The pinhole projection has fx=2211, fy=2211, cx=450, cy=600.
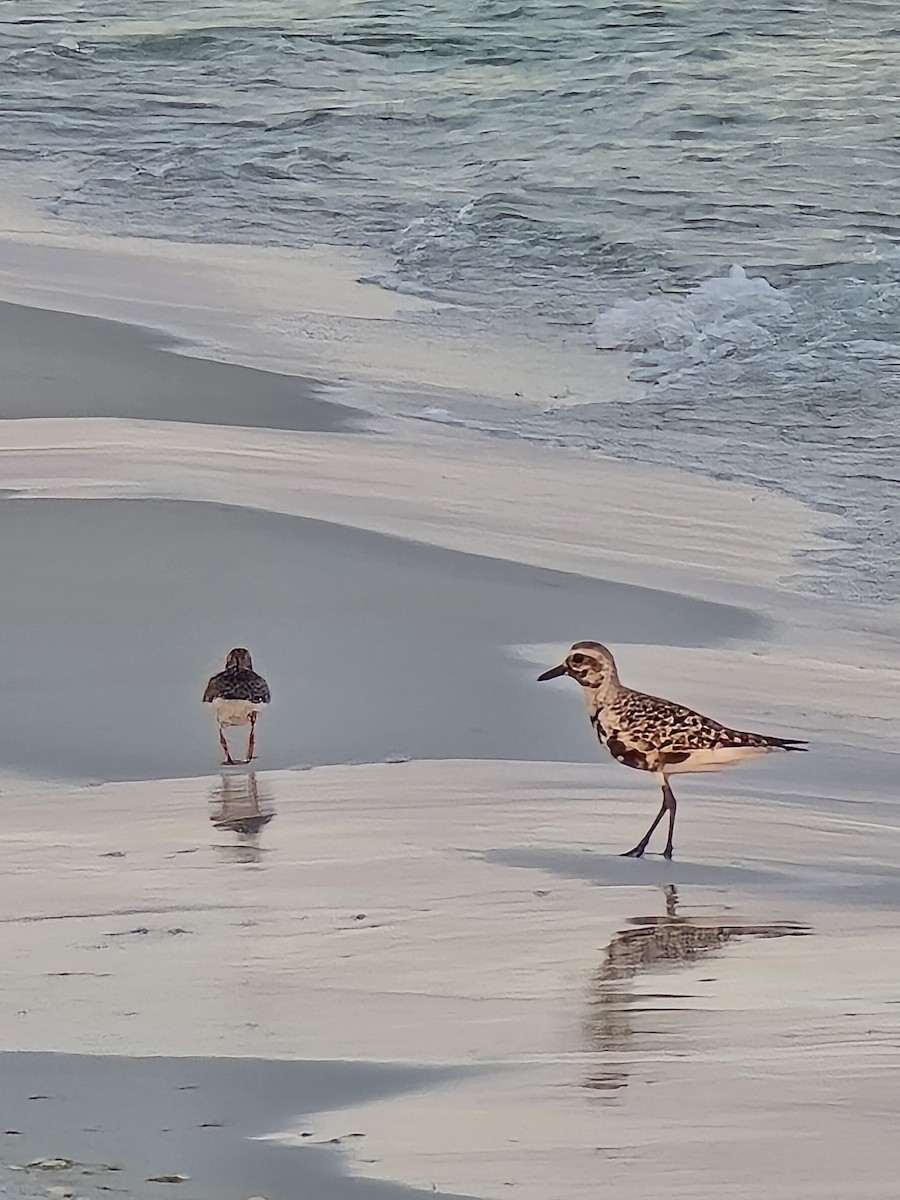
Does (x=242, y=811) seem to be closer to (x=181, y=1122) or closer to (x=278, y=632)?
(x=278, y=632)

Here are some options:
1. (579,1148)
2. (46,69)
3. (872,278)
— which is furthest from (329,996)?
(46,69)

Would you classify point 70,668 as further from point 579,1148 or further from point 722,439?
point 722,439

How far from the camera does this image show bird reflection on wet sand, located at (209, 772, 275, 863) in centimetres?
491

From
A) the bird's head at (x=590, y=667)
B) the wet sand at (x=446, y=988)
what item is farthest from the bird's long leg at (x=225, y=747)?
the bird's head at (x=590, y=667)

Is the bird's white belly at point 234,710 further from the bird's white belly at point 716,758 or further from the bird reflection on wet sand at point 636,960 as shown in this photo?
the bird reflection on wet sand at point 636,960

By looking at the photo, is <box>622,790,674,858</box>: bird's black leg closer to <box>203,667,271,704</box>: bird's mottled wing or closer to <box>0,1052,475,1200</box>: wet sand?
<box>203,667,271,704</box>: bird's mottled wing

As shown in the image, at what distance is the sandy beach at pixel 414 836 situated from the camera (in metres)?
3.62

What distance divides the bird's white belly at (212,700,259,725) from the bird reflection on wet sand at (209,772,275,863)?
18 cm

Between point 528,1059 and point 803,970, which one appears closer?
point 528,1059

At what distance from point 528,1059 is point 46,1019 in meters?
0.88

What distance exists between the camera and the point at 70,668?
608 centimetres

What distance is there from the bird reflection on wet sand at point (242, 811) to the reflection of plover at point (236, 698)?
0.15 metres

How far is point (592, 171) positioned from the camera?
615 inches

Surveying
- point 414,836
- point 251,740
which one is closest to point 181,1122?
point 414,836
